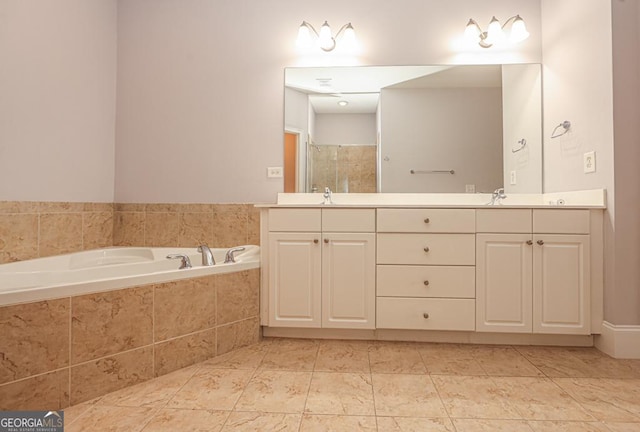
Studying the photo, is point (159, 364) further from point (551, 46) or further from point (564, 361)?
point (551, 46)

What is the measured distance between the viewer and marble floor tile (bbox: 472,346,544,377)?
1.72m

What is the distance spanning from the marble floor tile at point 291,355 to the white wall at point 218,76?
1.11 metres

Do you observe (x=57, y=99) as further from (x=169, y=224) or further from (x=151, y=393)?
(x=151, y=393)

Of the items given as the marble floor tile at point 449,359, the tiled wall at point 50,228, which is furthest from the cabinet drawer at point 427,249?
the tiled wall at point 50,228

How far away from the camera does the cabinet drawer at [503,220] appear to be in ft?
6.60

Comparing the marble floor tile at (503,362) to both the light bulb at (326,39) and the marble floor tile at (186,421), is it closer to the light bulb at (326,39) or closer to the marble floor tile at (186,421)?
the marble floor tile at (186,421)

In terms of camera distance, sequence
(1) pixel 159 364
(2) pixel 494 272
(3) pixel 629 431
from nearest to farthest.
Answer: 1. (3) pixel 629 431
2. (1) pixel 159 364
3. (2) pixel 494 272

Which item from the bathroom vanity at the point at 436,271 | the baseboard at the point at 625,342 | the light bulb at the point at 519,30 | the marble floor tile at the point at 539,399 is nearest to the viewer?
the marble floor tile at the point at 539,399

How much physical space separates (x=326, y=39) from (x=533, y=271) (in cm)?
211

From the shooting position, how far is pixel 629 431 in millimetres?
1247

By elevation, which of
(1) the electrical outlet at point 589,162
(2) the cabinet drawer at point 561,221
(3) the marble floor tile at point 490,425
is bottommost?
(3) the marble floor tile at point 490,425

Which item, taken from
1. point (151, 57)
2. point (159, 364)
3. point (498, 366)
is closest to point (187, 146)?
point (151, 57)

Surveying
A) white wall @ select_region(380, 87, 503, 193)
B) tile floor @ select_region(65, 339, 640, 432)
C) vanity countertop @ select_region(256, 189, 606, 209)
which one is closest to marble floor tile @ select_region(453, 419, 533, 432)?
tile floor @ select_region(65, 339, 640, 432)

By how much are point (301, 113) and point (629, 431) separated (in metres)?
2.48
